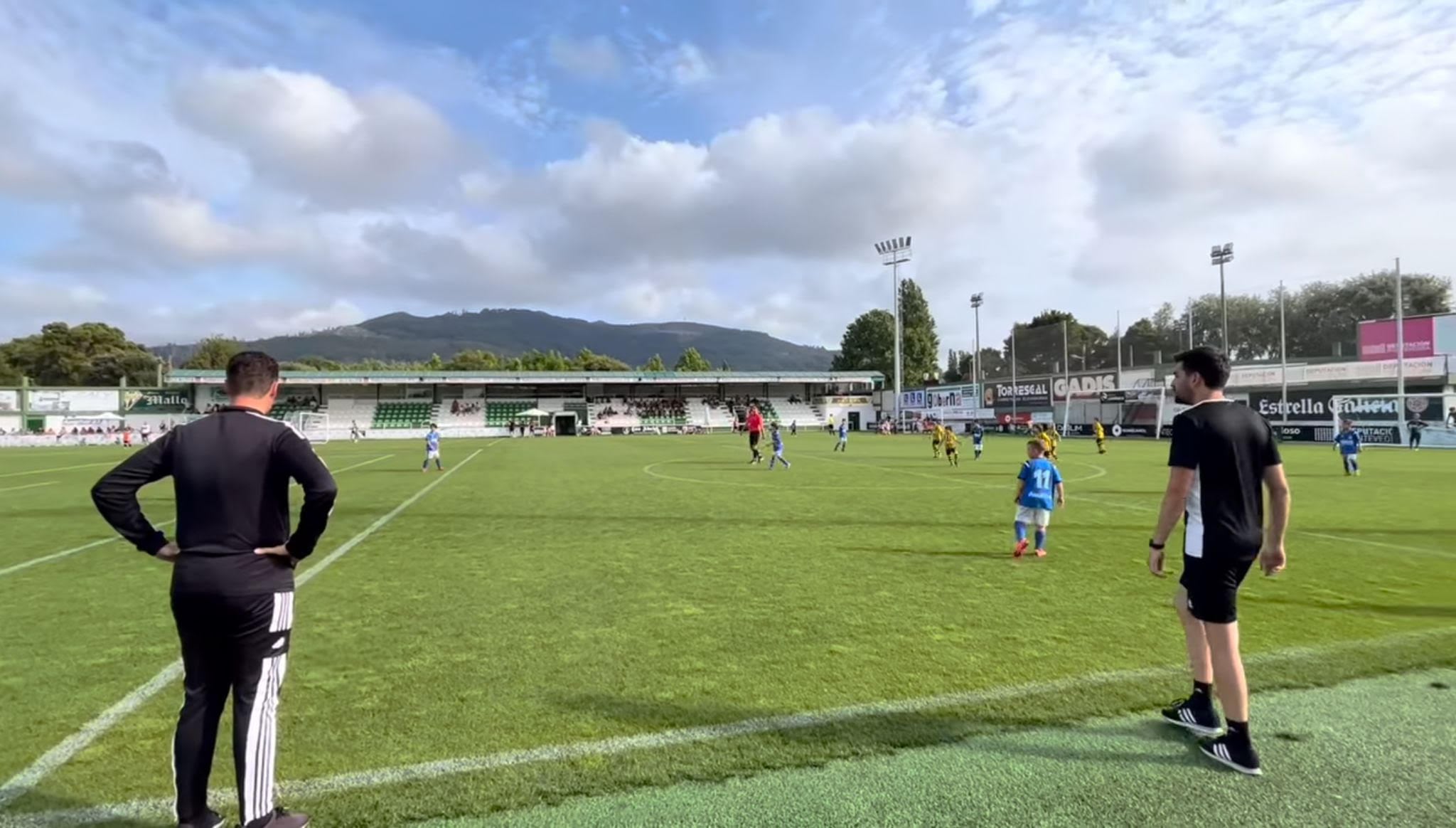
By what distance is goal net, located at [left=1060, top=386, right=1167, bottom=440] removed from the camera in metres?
48.9

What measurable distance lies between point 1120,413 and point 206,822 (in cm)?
5680

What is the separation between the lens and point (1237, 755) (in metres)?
3.61

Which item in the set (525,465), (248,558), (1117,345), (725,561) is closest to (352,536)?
(725,561)

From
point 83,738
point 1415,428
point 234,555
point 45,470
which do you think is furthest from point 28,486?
point 1415,428

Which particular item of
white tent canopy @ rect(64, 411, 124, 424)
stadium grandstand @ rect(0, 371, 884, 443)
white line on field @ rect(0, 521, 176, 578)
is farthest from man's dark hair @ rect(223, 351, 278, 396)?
white tent canopy @ rect(64, 411, 124, 424)

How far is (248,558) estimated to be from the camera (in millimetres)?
2973

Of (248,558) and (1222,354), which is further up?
(1222,354)

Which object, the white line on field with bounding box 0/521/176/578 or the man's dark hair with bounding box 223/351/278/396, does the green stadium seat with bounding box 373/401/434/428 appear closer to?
the white line on field with bounding box 0/521/176/578

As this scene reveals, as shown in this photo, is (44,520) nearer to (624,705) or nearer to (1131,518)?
(624,705)

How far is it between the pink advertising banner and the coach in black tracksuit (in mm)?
56792

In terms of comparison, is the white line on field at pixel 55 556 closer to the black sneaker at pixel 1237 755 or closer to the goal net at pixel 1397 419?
the black sneaker at pixel 1237 755

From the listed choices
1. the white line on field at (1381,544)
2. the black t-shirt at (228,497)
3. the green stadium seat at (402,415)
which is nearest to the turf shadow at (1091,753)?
the black t-shirt at (228,497)

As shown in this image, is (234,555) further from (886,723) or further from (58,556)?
(58,556)

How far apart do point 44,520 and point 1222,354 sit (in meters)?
17.3
